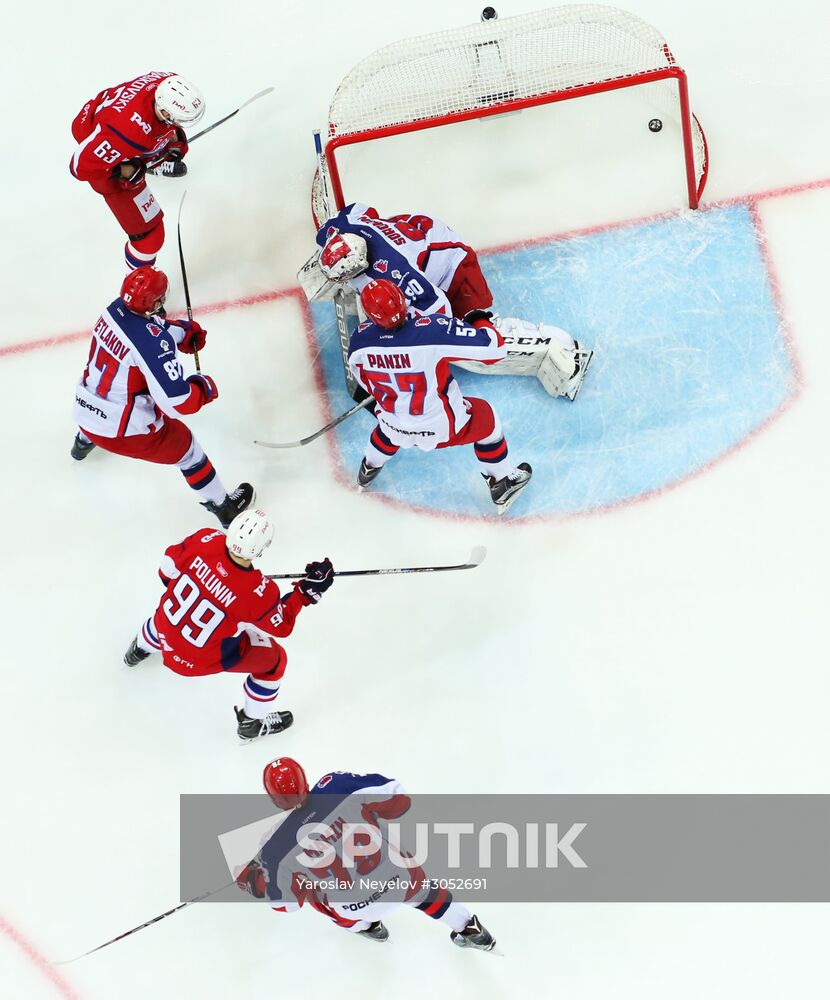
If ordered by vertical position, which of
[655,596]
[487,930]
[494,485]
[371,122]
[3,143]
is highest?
[3,143]

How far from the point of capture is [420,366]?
151 inches

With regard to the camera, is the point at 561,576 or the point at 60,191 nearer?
the point at 561,576

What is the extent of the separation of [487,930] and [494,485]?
1445 mm

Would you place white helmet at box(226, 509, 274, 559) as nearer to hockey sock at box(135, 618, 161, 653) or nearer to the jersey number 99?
the jersey number 99

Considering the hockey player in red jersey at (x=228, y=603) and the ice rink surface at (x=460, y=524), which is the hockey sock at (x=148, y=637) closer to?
the hockey player in red jersey at (x=228, y=603)

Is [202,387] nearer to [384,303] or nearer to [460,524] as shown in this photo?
[384,303]

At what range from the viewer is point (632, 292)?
15.3 feet

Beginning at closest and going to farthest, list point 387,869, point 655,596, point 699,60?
1. point 387,869
2. point 655,596
3. point 699,60

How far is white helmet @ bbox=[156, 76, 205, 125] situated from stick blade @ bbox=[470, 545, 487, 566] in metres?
1.72

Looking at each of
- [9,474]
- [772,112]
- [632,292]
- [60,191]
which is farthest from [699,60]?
[9,474]

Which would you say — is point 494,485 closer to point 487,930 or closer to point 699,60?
point 487,930

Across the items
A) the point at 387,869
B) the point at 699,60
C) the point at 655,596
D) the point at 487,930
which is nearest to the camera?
the point at 387,869

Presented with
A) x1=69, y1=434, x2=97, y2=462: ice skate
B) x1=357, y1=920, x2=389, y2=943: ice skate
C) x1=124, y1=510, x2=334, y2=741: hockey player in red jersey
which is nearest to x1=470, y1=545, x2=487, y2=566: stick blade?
x1=124, y1=510, x2=334, y2=741: hockey player in red jersey

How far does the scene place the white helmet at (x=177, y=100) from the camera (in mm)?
4145
